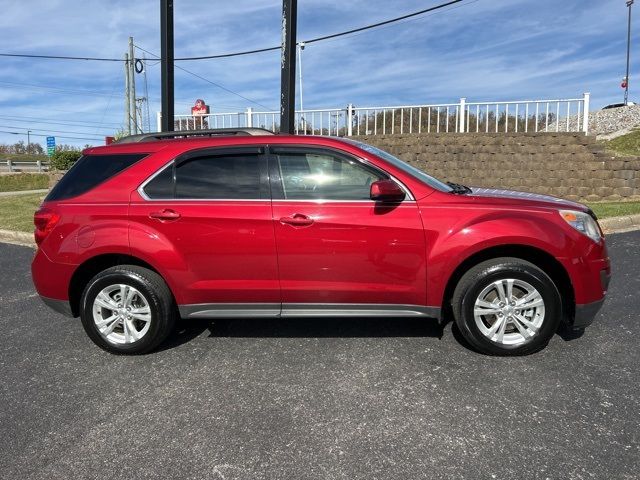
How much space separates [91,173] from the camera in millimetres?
3977

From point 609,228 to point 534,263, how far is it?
20.3ft

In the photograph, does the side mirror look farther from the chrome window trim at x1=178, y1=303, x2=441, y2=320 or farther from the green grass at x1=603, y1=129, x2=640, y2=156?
the green grass at x1=603, y1=129, x2=640, y2=156

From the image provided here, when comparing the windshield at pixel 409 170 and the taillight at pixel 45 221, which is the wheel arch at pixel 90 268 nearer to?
the taillight at pixel 45 221

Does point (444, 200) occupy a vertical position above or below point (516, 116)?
below

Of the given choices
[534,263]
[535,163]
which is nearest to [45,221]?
[534,263]

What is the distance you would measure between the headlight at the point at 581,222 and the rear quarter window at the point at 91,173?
333 cm

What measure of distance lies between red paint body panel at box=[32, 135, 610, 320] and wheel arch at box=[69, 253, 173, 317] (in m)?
0.06

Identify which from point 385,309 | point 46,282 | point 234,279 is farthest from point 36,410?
point 385,309

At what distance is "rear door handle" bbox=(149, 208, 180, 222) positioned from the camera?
3.72m

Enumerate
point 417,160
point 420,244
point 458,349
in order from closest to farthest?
point 420,244 < point 458,349 < point 417,160

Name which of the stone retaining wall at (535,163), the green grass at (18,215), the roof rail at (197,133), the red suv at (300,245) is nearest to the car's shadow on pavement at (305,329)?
the red suv at (300,245)

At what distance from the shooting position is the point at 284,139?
12.6ft

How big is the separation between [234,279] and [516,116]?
1042 centimetres

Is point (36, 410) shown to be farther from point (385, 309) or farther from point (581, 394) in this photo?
point (581, 394)
